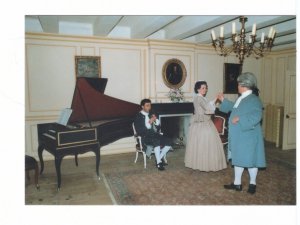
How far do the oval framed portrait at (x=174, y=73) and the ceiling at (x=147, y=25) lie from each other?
721 millimetres

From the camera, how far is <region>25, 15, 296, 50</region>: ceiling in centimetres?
438

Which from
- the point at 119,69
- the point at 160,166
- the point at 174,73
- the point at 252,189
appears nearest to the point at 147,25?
the point at 119,69

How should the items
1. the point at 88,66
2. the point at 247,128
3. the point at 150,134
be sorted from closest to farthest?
1. the point at 247,128
2. the point at 150,134
3. the point at 88,66

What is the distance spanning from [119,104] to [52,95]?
1.69 metres

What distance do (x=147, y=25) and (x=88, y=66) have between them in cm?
178

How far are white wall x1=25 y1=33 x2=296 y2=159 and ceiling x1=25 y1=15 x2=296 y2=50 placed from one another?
0.23 metres

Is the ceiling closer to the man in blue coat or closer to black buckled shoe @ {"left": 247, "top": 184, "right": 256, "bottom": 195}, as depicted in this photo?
the man in blue coat

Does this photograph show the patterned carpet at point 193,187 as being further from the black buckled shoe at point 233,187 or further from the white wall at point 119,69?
the white wall at point 119,69

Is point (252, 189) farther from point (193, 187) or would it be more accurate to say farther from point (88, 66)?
point (88, 66)

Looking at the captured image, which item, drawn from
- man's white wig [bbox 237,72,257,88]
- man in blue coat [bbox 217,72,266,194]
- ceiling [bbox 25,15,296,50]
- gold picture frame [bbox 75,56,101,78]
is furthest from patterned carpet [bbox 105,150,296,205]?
ceiling [bbox 25,15,296,50]

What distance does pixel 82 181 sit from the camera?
4.23 m

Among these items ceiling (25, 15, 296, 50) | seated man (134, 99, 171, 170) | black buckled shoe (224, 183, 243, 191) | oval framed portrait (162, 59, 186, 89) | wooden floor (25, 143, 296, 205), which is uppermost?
ceiling (25, 15, 296, 50)
